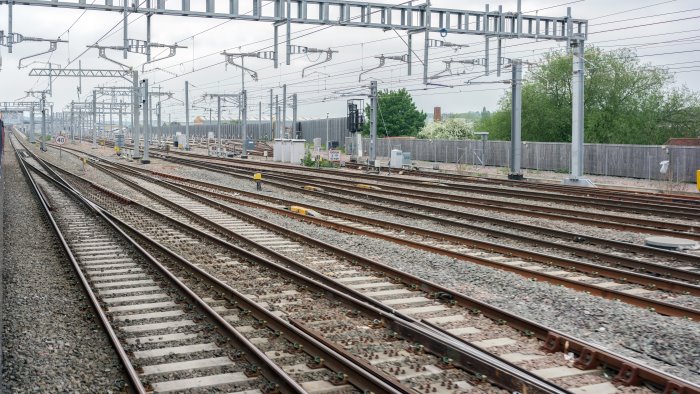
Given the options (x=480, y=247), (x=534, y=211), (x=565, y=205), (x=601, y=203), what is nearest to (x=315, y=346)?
(x=480, y=247)

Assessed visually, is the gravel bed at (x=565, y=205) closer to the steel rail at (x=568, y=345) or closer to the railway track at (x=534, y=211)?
the railway track at (x=534, y=211)

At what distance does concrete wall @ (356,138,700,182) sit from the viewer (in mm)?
34562

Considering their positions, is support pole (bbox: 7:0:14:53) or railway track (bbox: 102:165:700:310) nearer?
railway track (bbox: 102:165:700:310)

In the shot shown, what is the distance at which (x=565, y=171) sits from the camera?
42.9 m

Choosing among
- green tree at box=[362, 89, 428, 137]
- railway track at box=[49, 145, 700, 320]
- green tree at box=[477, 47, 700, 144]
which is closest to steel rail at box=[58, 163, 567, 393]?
railway track at box=[49, 145, 700, 320]

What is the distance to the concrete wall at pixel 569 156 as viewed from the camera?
3456 cm

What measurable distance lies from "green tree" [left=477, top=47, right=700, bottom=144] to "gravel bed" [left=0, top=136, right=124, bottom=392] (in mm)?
42090

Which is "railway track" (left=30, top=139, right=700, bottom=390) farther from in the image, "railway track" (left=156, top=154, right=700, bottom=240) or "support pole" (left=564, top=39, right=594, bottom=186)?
"support pole" (left=564, top=39, right=594, bottom=186)

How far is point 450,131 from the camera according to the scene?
73.1 m

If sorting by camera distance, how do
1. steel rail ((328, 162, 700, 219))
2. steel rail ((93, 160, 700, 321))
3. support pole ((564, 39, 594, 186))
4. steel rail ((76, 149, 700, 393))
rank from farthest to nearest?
support pole ((564, 39, 594, 186)), steel rail ((328, 162, 700, 219)), steel rail ((93, 160, 700, 321)), steel rail ((76, 149, 700, 393))

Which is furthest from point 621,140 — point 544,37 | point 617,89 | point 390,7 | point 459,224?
point 459,224

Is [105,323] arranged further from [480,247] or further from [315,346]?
[480,247]

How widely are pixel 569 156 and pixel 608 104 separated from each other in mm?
12198

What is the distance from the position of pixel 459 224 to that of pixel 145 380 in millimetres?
11558
